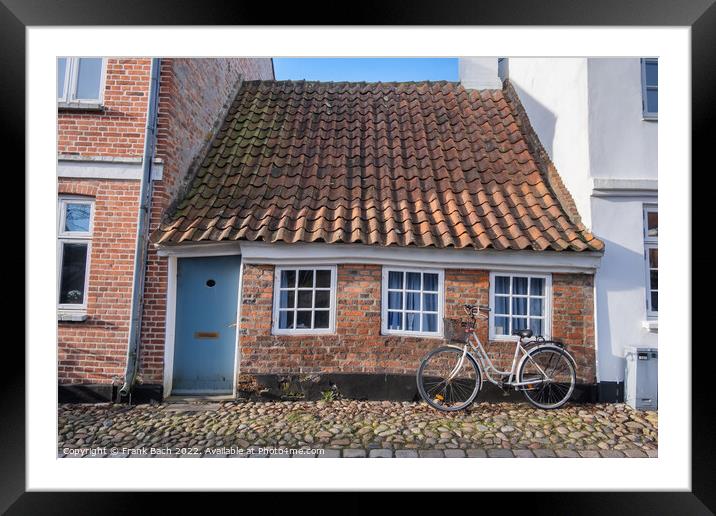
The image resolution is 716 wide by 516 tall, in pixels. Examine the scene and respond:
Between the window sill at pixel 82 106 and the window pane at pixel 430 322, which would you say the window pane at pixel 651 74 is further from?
the window sill at pixel 82 106

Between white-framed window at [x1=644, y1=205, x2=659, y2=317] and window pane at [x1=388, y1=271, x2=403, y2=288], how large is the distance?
3027 mm

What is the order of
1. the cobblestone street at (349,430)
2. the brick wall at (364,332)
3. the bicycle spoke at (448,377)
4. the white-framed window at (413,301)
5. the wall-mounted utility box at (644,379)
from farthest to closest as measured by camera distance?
the white-framed window at (413,301)
the brick wall at (364,332)
the bicycle spoke at (448,377)
the wall-mounted utility box at (644,379)
the cobblestone street at (349,430)

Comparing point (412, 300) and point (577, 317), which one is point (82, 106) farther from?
point (577, 317)

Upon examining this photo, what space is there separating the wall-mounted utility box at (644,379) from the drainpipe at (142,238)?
6121 millimetres

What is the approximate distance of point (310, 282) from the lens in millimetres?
4961

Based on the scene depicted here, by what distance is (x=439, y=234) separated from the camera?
489cm

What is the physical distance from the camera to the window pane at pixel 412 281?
→ 195 inches

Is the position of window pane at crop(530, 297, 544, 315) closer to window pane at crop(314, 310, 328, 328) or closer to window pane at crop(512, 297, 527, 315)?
window pane at crop(512, 297, 527, 315)

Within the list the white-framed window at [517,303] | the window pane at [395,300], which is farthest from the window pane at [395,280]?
the white-framed window at [517,303]

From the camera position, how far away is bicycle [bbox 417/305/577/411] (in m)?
4.61

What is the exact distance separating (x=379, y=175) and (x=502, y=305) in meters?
2.56

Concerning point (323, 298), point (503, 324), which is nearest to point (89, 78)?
point (323, 298)

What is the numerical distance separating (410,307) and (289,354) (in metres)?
1.68
